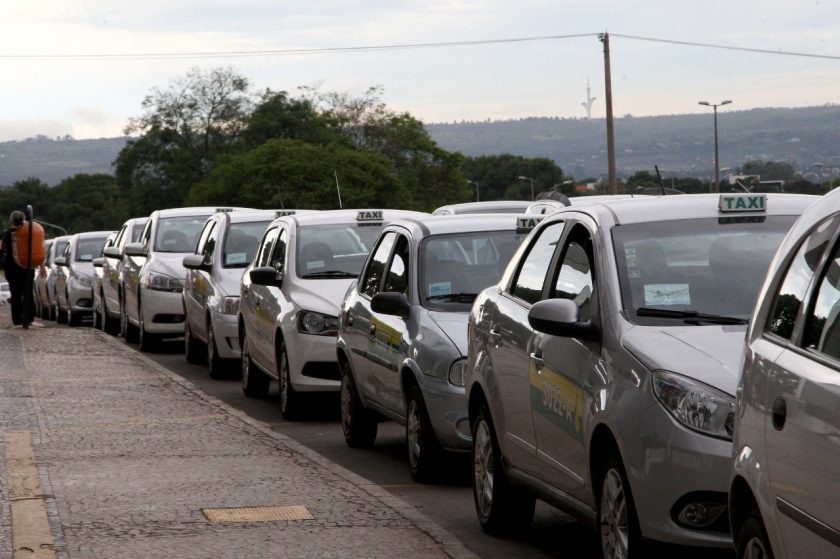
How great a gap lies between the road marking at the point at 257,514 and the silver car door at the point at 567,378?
1.65m

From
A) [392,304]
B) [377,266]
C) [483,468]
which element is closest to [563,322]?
[483,468]

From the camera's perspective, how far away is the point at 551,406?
6523 mm

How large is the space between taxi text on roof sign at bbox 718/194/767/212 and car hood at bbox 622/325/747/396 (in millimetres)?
984

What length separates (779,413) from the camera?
4336 mm

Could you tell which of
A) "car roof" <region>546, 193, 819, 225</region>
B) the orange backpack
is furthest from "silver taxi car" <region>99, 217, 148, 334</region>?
"car roof" <region>546, 193, 819, 225</region>

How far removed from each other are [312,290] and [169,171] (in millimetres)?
100371

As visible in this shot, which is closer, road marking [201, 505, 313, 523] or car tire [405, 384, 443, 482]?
road marking [201, 505, 313, 523]

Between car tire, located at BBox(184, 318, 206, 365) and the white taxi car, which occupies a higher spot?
the white taxi car

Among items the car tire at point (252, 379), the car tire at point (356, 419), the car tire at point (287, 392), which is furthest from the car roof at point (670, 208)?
the car tire at point (252, 379)

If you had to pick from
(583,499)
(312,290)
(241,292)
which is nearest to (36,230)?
(241,292)

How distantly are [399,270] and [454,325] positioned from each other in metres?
1.07

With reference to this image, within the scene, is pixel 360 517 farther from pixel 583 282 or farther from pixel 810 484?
pixel 810 484

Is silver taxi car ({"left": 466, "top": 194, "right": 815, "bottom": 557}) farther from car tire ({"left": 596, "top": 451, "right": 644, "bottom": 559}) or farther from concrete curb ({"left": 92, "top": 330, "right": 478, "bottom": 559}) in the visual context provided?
concrete curb ({"left": 92, "top": 330, "right": 478, "bottom": 559})

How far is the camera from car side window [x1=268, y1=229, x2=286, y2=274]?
13625mm
